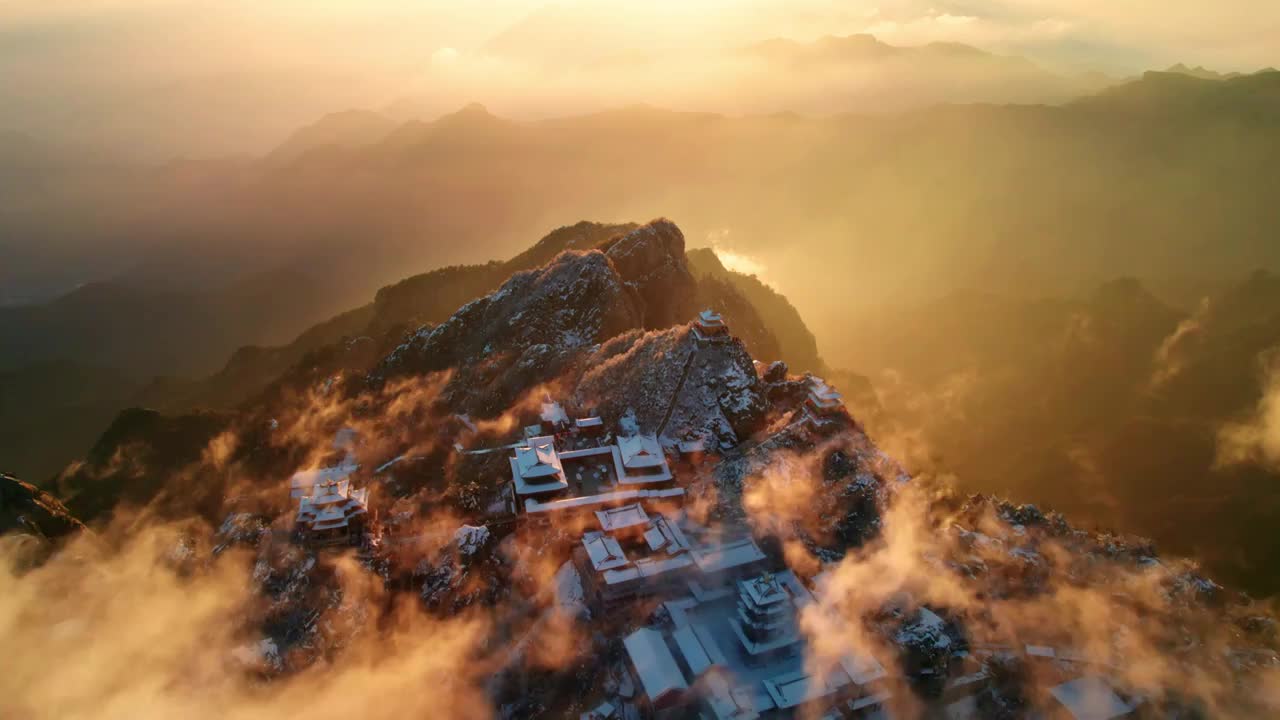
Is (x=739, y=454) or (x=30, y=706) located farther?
(x=739, y=454)

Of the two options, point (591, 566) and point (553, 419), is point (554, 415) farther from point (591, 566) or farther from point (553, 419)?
point (591, 566)

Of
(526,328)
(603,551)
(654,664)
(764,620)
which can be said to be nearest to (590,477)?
(603,551)

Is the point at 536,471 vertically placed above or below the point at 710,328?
below

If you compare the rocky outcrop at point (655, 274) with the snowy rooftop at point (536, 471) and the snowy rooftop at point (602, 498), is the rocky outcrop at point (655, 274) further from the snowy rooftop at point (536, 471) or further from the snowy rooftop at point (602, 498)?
the snowy rooftop at point (602, 498)

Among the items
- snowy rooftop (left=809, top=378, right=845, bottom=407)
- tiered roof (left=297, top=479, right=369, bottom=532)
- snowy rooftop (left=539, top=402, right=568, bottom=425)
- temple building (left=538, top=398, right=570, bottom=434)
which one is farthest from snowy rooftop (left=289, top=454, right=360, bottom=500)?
snowy rooftop (left=809, top=378, right=845, bottom=407)

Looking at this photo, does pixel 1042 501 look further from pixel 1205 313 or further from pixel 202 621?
pixel 202 621

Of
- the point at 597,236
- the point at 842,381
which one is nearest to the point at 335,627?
the point at 597,236

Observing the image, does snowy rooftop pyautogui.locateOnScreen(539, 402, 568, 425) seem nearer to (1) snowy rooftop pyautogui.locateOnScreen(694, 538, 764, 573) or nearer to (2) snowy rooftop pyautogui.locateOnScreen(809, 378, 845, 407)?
(1) snowy rooftop pyautogui.locateOnScreen(694, 538, 764, 573)
